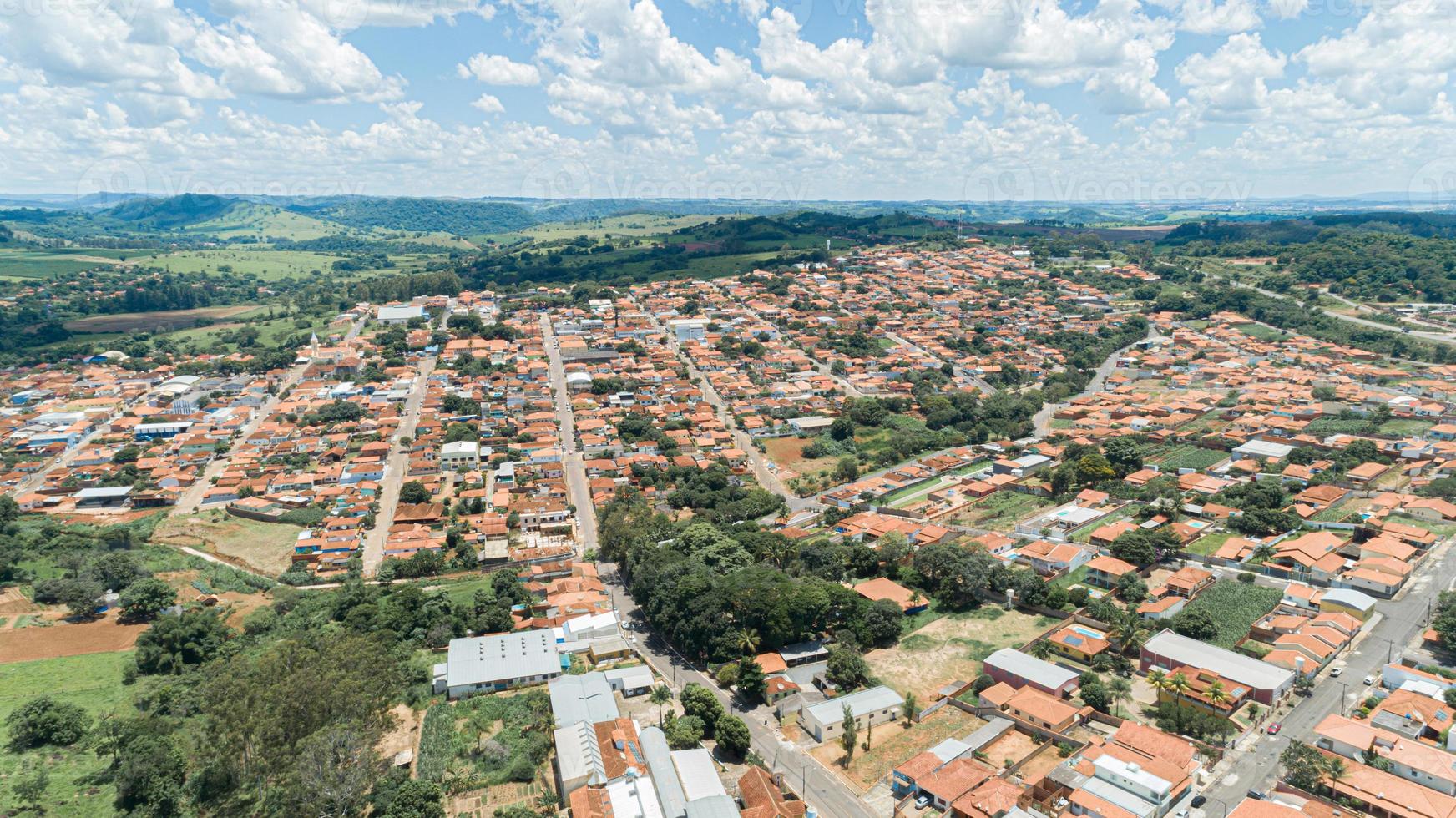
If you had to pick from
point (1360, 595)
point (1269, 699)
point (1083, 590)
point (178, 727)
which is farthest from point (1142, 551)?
point (178, 727)

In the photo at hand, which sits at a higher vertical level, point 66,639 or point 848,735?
point 848,735

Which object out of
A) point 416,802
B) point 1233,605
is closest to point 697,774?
point 416,802

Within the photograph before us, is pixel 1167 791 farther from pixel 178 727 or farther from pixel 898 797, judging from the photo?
pixel 178 727

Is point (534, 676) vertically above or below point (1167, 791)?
below


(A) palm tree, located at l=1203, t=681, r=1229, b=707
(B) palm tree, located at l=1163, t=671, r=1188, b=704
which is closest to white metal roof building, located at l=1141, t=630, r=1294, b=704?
(A) palm tree, located at l=1203, t=681, r=1229, b=707

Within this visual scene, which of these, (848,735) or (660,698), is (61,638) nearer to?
(660,698)

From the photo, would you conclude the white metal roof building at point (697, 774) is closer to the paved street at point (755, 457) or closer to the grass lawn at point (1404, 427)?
the paved street at point (755, 457)

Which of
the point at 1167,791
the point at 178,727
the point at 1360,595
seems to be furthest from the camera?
the point at 1360,595
